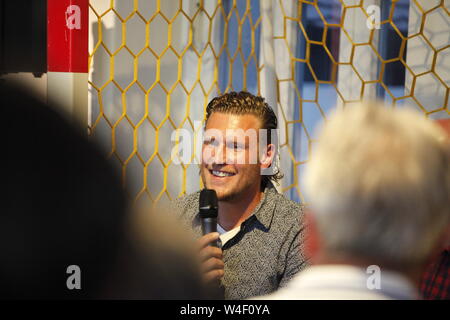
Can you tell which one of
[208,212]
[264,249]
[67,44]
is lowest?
[264,249]

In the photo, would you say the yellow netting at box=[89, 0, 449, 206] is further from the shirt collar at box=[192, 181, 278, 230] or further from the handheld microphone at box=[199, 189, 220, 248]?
the handheld microphone at box=[199, 189, 220, 248]

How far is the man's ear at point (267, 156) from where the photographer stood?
Answer: 1497mm

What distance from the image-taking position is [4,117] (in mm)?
226

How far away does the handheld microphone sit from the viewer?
114cm

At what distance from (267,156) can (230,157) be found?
0.11m

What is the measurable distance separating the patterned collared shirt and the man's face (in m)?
0.07

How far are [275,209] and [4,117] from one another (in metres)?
1.22

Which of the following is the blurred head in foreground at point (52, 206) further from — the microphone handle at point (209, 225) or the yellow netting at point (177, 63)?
the yellow netting at point (177, 63)

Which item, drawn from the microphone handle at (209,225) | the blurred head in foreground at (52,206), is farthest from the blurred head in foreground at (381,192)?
the microphone handle at (209,225)

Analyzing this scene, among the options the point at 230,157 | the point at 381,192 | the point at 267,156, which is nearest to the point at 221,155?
the point at 230,157

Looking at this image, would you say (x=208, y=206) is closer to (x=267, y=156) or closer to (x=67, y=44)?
(x=267, y=156)

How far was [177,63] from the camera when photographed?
1.89m

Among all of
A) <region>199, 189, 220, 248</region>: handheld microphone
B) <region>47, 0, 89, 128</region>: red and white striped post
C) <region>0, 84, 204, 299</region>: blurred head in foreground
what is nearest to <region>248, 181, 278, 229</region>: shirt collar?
<region>199, 189, 220, 248</region>: handheld microphone

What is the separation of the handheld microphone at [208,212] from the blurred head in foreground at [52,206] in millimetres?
889
